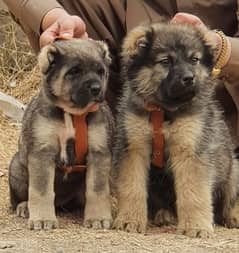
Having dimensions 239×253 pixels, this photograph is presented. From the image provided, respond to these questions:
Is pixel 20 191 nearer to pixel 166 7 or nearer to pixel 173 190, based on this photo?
pixel 173 190

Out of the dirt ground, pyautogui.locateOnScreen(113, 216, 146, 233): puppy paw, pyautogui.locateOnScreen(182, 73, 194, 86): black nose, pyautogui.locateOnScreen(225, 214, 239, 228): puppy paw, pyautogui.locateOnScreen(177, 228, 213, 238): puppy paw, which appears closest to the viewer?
the dirt ground

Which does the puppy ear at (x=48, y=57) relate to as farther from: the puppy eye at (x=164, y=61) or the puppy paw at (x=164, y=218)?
the puppy paw at (x=164, y=218)

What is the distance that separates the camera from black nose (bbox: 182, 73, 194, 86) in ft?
15.3

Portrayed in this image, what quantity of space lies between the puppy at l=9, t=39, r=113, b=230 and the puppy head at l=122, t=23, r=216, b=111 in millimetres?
200

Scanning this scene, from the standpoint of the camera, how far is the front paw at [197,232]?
15.6 feet

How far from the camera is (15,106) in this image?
809cm

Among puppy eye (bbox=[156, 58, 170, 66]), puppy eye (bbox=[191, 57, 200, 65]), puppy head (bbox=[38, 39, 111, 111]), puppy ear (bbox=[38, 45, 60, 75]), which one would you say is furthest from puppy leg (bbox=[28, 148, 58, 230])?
puppy eye (bbox=[191, 57, 200, 65])

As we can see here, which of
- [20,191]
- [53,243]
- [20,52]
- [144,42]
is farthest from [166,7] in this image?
[20,52]

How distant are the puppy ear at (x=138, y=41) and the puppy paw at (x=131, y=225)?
99 centimetres

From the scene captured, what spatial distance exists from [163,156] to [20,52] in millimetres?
4929

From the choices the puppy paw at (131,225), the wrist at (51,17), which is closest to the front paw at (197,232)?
the puppy paw at (131,225)

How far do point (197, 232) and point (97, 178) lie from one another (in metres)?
0.67

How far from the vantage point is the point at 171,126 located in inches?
193

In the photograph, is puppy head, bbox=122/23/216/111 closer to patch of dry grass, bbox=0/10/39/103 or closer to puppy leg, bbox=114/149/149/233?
puppy leg, bbox=114/149/149/233
